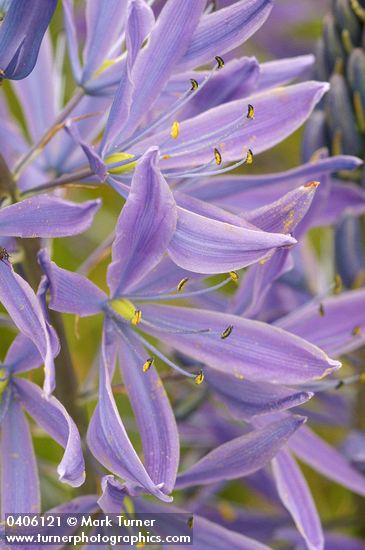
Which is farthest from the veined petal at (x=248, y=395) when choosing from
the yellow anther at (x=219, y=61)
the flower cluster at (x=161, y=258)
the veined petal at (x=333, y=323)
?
the yellow anther at (x=219, y=61)

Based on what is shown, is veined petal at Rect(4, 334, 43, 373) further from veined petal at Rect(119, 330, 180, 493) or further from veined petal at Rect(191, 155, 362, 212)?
veined petal at Rect(191, 155, 362, 212)

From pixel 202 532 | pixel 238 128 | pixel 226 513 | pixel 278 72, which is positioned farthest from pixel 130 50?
pixel 226 513

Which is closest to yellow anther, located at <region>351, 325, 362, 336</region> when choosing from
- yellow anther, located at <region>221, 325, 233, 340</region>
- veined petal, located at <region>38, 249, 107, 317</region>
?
yellow anther, located at <region>221, 325, 233, 340</region>

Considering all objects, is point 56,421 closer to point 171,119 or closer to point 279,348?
point 279,348

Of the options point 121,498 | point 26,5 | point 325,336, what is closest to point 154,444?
point 121,498

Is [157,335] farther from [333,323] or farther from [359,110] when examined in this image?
[359,110]

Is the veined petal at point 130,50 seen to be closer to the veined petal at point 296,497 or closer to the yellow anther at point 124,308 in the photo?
the yellow anther at point 124,308
